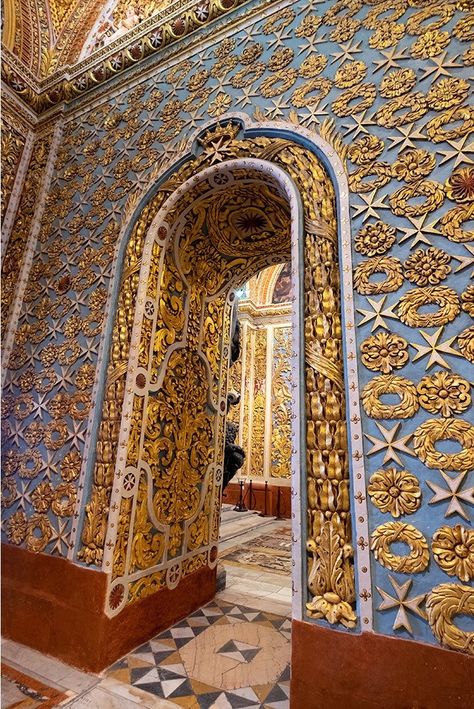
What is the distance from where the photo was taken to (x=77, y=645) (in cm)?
202

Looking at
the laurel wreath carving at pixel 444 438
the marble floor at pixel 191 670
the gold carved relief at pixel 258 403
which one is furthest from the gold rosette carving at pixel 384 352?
the gold carved relief at pixel 258 403

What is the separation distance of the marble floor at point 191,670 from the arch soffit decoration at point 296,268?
1.67 ft

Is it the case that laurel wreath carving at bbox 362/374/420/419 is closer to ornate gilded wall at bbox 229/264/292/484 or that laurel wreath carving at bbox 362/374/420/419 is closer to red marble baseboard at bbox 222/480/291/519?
red marble baseboard at bbox 222/480/291/519

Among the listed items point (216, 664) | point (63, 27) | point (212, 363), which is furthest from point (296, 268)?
point (63, 27)

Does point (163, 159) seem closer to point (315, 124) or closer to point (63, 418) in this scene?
point (315, 124)

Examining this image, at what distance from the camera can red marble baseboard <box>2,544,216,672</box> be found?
1.99m

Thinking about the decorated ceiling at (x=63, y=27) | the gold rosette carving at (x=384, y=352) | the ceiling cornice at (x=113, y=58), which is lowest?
the gold rosette carving at (x=384, y=352)

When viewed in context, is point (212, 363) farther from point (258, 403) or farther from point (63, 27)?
point (258, 403)

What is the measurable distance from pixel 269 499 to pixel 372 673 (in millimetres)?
5902

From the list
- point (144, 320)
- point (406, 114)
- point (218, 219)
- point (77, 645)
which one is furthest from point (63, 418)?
point (406, 114)

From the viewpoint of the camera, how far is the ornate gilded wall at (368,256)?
4.90 ft

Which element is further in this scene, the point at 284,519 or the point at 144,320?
the point at 284,519

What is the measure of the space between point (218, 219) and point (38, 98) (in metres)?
2.24

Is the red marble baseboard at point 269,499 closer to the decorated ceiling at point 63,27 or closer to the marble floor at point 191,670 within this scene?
the marble floor at point 191,670
